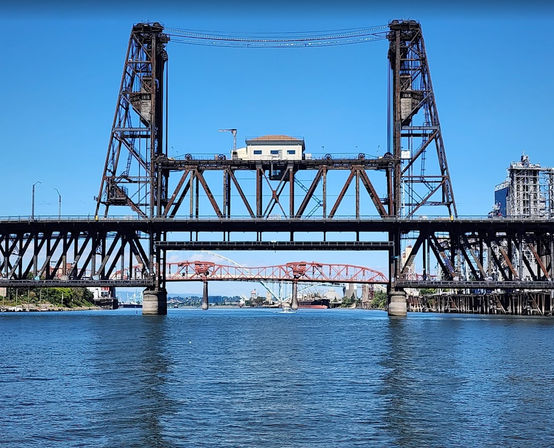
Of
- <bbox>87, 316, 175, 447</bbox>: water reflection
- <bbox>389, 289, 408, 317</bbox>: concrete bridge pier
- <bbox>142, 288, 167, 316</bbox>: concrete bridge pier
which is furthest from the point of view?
<bbox>142, 288, 167, 316</bbox>: concrete bridge pier

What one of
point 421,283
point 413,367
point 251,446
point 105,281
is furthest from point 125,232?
point 251,446

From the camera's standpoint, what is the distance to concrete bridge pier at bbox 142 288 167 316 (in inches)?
4811

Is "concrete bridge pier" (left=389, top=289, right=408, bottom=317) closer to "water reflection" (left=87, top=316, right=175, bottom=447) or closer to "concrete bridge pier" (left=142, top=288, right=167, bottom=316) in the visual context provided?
"concrete bridge pier" (left=142, top=288, right=167, bottom=316)

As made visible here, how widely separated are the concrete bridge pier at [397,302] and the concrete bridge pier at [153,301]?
35.8m

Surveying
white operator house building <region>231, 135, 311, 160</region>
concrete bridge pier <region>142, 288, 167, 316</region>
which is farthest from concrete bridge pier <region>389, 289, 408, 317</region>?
concrete bridge pier <region>142, 288, 167, 316</region>

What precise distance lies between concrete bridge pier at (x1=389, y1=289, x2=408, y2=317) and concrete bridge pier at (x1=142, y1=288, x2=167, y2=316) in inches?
1410

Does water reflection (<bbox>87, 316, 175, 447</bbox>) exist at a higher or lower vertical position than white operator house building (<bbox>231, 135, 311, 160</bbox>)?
lower

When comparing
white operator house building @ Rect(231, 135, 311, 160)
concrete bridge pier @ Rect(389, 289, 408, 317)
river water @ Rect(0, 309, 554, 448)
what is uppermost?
white operator house building @ Rect(231, 135, 311, 160)

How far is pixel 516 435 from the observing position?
29.5 meters

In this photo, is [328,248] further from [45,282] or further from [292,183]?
[45,282]

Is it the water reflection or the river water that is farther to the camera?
the water reflection

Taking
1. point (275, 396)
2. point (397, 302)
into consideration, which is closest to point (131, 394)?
point (275, 396)

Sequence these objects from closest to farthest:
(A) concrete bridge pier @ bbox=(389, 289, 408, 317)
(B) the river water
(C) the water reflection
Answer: (B) the river water < (C) the water reflection < (A) concrete bridge pier @ bbox=(389, 289, 408, 317)

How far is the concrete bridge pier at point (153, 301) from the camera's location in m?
122
